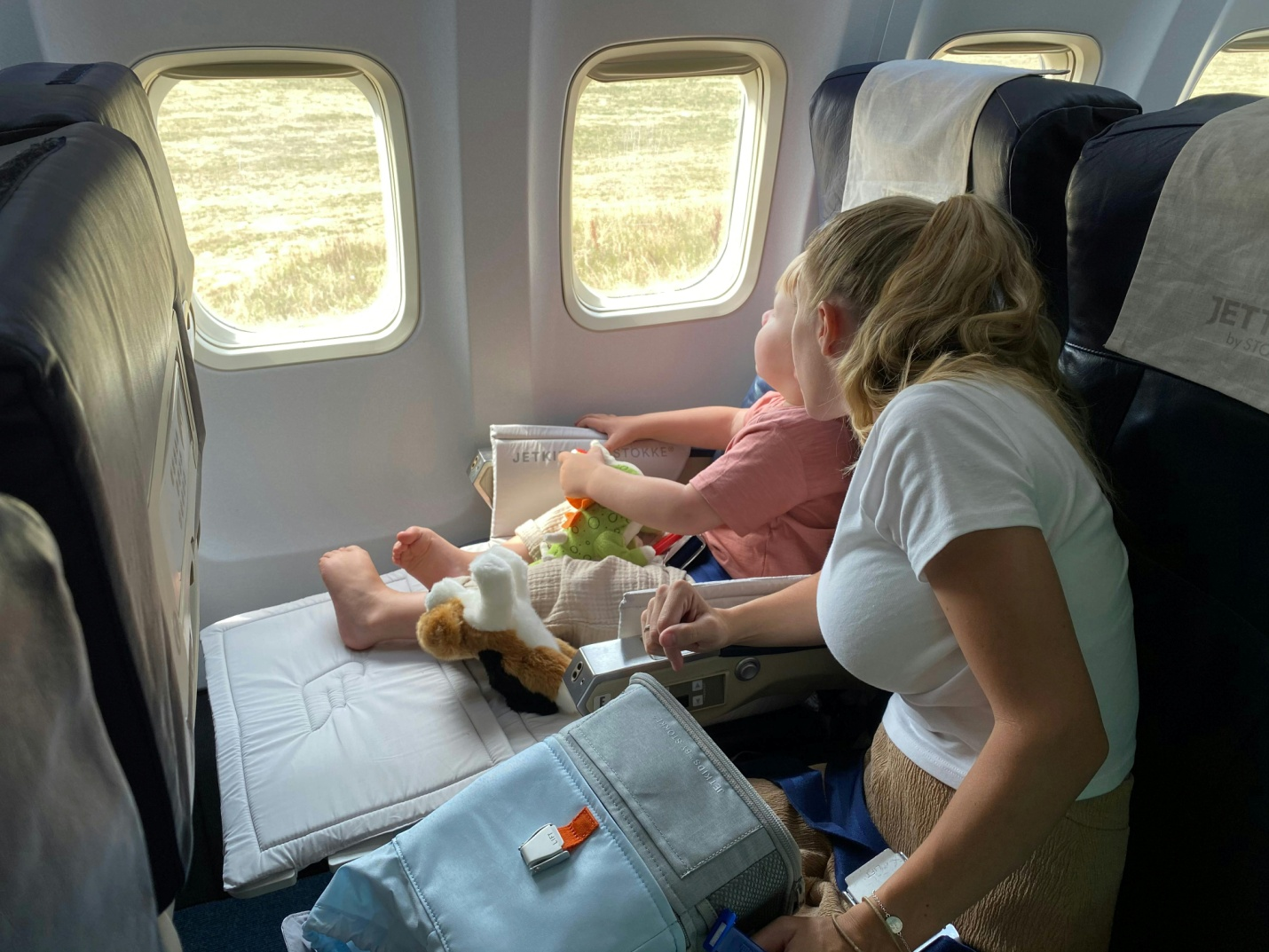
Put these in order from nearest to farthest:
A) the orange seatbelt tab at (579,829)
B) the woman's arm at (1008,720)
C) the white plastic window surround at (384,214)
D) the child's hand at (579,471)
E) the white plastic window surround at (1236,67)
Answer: the woman's arm at (1008,720)
the orange seatbelt tab at (579,829)
the white plastic window surround at (384,214)
the child's hand at (579,471)
the white plastic window surround at (1236,67)

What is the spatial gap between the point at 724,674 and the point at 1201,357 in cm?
96

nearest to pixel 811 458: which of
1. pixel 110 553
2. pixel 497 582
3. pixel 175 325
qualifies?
pixel 497 582

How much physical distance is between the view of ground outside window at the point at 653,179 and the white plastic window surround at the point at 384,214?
1.71 ft

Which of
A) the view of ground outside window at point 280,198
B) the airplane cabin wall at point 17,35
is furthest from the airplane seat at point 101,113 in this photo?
the view of ground outside window at point 280,198

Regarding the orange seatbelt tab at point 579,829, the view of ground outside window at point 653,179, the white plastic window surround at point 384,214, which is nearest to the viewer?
the orange seatbelt tab at point 579,829

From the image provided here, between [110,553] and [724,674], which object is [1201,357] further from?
[110,553]

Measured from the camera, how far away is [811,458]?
6.46 feet

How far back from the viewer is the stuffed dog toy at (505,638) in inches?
74.9

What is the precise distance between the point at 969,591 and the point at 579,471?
58.2 inches

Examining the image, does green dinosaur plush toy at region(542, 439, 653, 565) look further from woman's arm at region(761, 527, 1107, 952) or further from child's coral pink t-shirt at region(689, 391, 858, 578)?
woman's arm at region(761, 527, 1107, 952)

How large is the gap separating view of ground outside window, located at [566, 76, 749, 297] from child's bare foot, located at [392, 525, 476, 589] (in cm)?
102

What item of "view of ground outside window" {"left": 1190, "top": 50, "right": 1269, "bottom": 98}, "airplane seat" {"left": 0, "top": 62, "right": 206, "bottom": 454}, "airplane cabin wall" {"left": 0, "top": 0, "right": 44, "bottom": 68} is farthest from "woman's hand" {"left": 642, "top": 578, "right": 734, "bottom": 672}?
"view of ground outside window" {"left": 1190, "top": 50, "right": 1269, "bottom": 98}

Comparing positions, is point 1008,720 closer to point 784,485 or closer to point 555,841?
point 555,841

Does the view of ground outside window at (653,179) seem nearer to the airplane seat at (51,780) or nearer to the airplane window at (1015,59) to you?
the airplane window at (1015,59)
